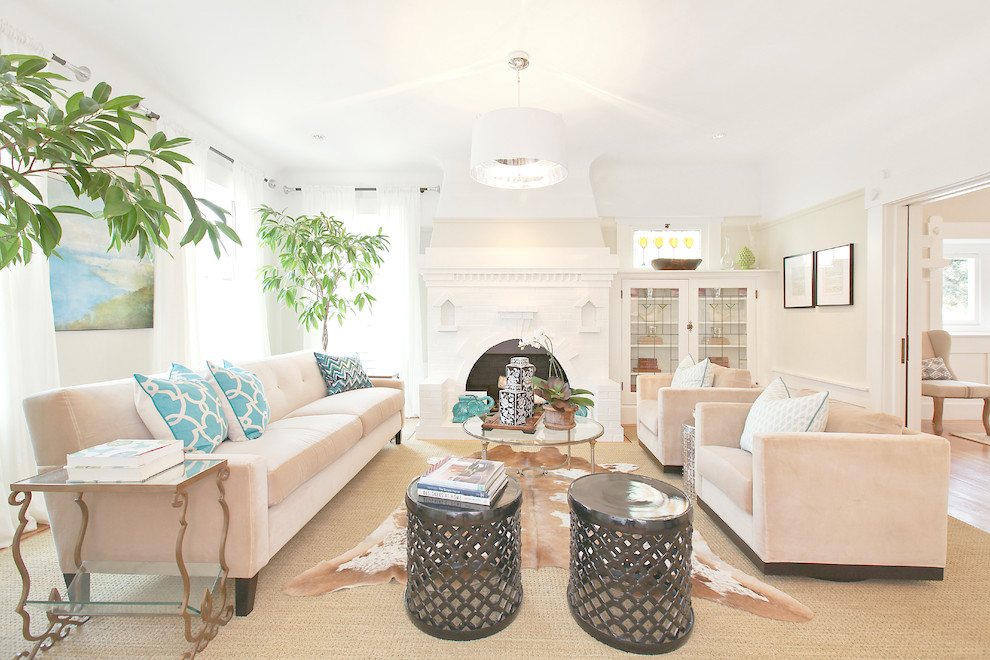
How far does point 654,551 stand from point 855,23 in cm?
292

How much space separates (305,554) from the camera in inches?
89.6

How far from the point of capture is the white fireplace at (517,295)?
15.4 ft

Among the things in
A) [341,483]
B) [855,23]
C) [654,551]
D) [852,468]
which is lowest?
[341,483]

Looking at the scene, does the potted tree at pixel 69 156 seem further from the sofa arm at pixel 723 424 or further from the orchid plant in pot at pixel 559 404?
the sofa arm at pixel 723 424

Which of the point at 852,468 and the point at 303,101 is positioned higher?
the point at 303,101

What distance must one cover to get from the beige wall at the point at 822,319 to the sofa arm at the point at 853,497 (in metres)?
2.09

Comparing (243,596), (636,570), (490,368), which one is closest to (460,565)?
(636,570)

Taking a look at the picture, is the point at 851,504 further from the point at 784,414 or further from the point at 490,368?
the point at 490,368

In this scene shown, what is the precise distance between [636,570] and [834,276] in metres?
3.65

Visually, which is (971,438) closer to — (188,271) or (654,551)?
(654,551)

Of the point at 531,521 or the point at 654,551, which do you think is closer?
the point at 654,551

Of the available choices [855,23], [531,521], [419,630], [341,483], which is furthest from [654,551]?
[855,23]

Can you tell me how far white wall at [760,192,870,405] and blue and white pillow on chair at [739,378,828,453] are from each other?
72.0 inches

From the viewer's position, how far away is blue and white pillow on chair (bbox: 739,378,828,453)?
86.0 inches
